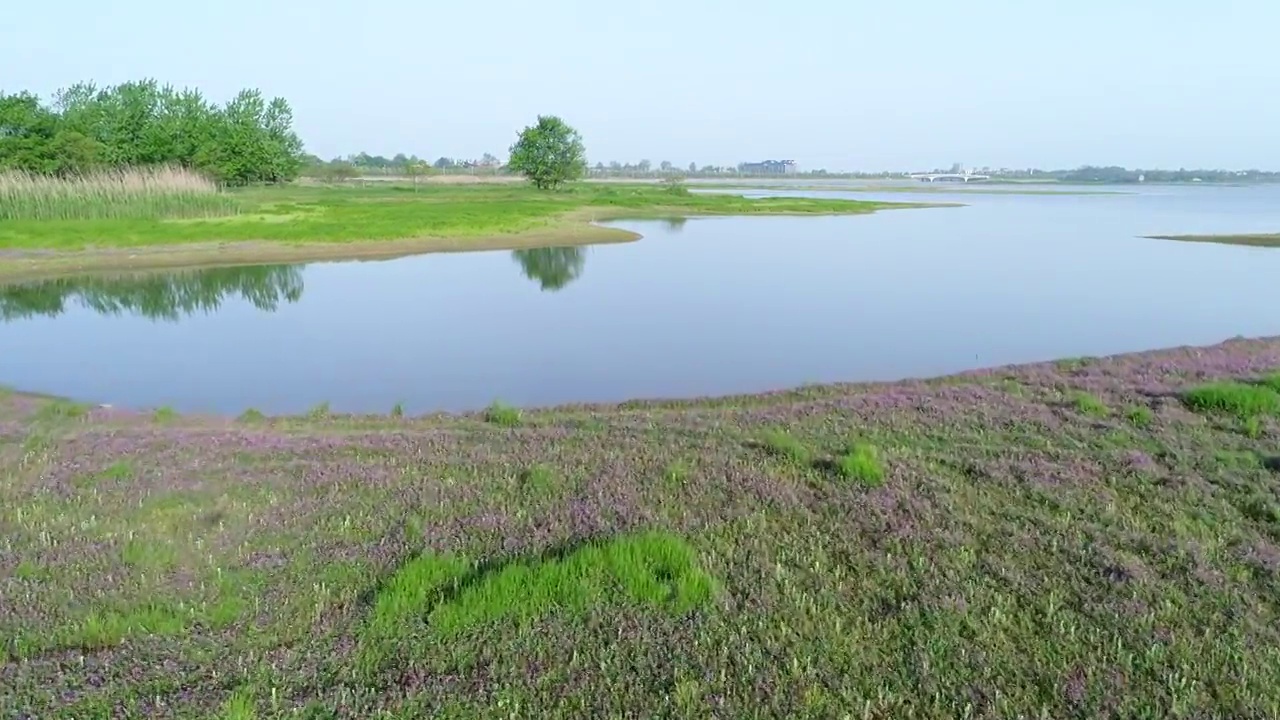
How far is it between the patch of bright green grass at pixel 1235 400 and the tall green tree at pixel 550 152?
9853cm

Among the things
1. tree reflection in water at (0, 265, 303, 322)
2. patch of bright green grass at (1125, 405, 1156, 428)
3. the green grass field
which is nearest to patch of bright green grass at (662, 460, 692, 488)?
A: patch of bright green grass at (1125, 405, 1156, 428)

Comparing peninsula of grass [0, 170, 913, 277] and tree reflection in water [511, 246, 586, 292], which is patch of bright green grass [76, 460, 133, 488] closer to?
tree reflection in water [511, 246, 586, 292]

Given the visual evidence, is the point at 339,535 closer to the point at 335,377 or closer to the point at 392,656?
the point at 392,656

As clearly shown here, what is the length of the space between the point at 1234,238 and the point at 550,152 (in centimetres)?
7478

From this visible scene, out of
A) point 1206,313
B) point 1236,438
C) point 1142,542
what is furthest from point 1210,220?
point 1142,542

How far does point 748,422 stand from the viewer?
38.0ft

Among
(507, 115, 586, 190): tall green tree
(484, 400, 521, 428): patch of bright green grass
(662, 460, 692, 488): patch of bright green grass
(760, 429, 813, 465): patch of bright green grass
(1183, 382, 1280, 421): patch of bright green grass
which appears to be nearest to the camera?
(662, 460, 692, 488): patch of bright green grass

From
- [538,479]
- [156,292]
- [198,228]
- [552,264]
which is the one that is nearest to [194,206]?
[198,228]

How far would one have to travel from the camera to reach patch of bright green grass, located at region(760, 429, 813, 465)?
30.1 feet

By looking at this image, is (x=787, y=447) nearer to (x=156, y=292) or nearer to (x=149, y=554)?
(x=149, y=554)

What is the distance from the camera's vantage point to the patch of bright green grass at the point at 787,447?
918cm

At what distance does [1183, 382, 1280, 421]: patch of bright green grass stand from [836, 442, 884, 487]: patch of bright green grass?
6075 mm

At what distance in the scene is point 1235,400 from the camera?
11750 millimetres

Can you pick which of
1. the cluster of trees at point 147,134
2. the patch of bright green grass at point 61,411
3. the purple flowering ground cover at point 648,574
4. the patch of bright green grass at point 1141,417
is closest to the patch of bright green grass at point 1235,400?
the patch of bright green grass at point 1141,417
